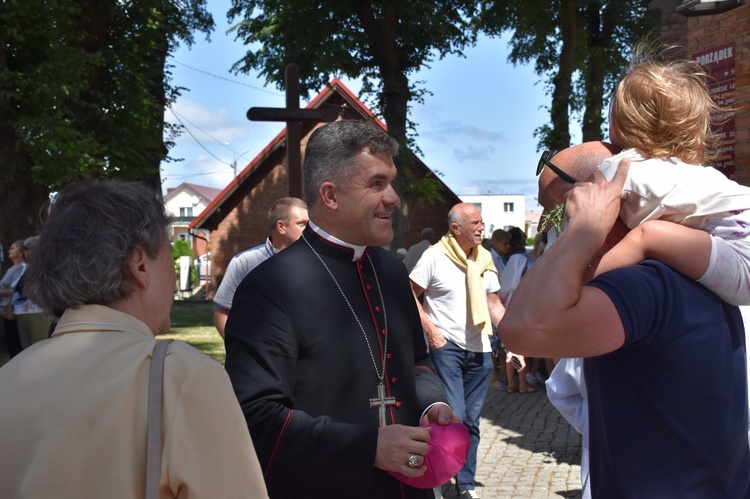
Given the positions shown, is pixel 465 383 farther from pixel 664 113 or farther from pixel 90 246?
pixel 90 246

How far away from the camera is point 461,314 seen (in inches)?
261

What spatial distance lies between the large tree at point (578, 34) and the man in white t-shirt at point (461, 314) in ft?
35.0

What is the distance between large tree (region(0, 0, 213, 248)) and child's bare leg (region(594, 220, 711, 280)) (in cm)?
1043

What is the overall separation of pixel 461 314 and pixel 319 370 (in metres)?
4.00

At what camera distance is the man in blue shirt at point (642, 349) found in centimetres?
179

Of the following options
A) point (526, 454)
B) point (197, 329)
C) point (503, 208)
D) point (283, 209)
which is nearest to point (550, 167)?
point (283, 209)

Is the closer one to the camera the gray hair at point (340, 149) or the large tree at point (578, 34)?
the gray hair at point (340, 149)

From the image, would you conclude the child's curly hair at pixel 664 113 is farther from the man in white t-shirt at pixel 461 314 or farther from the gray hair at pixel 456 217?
the gray hair at pixel 456 217

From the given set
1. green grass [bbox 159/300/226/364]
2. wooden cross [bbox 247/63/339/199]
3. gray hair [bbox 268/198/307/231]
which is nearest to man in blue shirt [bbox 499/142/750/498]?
gray hair [bbox 268/198/307/231]

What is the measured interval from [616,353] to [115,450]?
1096mm

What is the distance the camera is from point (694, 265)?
184 cm

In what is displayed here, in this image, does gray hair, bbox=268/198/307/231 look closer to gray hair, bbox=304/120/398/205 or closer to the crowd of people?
gray hair, bbox=304/120/398/205

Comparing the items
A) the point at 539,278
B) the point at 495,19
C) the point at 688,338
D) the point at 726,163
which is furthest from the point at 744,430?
the point at 495,19

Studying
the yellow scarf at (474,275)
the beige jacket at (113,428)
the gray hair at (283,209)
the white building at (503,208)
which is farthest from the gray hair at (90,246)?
the white building at (503,208)
